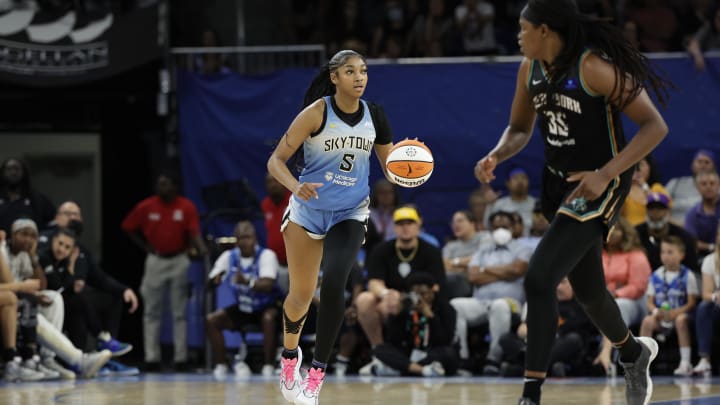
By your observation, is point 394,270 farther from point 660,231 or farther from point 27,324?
point 27,324

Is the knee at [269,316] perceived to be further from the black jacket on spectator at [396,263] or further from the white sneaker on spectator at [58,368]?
the white sneaker on spectator at [58,368]

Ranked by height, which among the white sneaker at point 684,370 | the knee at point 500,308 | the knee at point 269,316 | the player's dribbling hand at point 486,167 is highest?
the player's dribbling hand at point 486,167

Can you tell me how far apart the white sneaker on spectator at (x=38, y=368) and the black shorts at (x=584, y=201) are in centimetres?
663

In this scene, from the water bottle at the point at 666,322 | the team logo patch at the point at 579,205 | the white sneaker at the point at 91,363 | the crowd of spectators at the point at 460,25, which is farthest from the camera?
the crowd of spectators at the point at 460,25

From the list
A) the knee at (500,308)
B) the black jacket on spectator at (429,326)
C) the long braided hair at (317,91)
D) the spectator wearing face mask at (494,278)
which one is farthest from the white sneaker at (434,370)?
the long braided hair at (317,91)

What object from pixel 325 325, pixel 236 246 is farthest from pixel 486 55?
pixel 325 325

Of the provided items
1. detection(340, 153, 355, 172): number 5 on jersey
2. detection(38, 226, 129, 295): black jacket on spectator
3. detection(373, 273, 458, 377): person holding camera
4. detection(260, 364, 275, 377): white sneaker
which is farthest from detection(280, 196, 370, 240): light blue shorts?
detection(38, 226, 129, 295): black jacket on spectator

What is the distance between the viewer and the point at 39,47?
13008mm

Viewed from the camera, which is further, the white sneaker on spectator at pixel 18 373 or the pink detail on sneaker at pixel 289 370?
the white sneaker on spectator at pixel 18 373

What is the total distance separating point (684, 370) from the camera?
10820mm

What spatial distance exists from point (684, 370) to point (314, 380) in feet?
16.6

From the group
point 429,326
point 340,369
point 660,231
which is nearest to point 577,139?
point 429,326

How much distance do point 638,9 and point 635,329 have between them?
4.64 metres

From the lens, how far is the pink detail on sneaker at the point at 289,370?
23.6 feet
